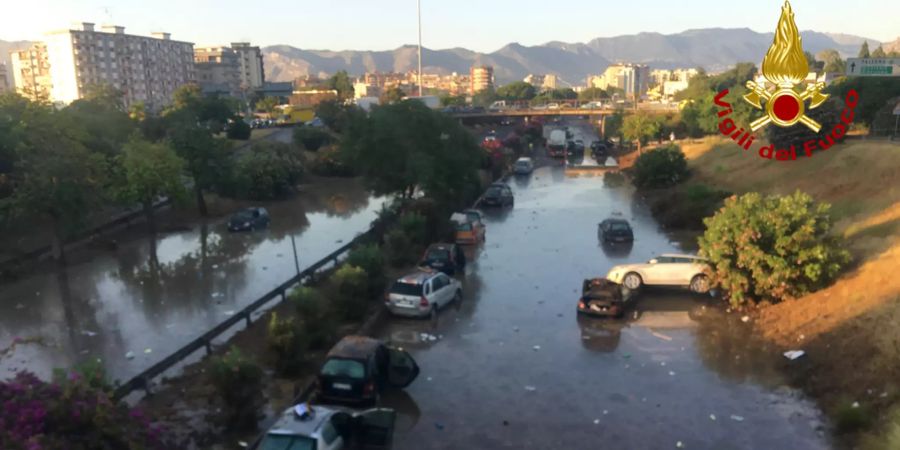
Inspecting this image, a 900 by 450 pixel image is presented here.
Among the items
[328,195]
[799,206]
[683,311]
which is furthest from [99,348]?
[328,195]

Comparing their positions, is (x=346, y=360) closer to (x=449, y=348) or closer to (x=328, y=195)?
(x=449, y=348)

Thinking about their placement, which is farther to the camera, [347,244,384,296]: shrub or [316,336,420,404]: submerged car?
[347,244,384,296]: shrub

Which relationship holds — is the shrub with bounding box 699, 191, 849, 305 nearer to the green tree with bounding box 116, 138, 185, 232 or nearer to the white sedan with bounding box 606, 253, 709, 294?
the white sedan with bounding box 606, 253, 709, 294

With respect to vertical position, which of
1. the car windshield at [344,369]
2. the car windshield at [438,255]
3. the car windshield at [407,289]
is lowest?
the car windshield at [438,255]

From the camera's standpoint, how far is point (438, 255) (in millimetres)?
22375

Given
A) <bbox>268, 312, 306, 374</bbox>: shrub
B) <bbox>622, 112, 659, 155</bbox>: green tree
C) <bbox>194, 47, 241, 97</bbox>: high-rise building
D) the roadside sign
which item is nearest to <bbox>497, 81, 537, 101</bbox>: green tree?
<bbox>194, 47, 241, 97</bbox>: high-rise building

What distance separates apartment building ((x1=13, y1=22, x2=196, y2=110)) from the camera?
411ft

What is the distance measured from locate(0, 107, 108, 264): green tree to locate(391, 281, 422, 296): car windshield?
1504 centimetres

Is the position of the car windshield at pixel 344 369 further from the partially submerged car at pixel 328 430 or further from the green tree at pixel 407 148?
the green tree at pixel 407 148

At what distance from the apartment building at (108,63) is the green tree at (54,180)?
318 ft

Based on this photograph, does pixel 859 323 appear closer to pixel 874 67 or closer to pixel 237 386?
pixel 874 67

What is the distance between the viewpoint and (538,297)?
19.5 meters

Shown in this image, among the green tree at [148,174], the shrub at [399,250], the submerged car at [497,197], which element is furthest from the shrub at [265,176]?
the shrub at [399,250]

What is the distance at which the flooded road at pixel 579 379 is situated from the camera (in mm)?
10922
